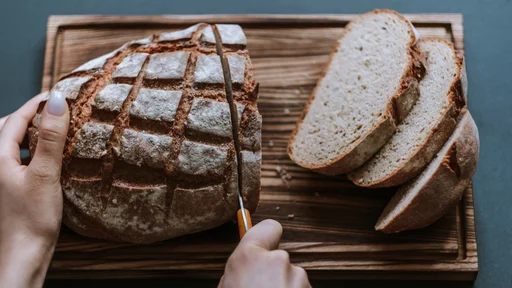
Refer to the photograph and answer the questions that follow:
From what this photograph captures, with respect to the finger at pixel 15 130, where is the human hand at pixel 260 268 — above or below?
below

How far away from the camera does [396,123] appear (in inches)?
102

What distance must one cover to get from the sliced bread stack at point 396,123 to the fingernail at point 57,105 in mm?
1081

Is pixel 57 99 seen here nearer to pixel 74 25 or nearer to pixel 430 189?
pixel 74 25

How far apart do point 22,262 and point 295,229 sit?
1193 millimetres

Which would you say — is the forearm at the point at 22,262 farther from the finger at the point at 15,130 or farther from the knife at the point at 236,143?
the knife at the point at 236,143

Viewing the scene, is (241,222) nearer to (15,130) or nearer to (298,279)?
(298,279)

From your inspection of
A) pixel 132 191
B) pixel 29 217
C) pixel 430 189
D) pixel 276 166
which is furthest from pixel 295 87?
pixel 29 217

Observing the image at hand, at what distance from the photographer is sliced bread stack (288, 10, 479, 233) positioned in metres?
2.47

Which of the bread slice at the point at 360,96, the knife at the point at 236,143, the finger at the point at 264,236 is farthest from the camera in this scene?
the bread slice at the point at 360,96

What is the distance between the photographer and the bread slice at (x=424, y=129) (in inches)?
97.5

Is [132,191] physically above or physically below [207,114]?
below

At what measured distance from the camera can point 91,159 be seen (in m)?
2.29

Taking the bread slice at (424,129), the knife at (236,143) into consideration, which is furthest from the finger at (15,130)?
the bread slice at (424,129)

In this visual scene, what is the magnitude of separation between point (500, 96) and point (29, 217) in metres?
2.41
